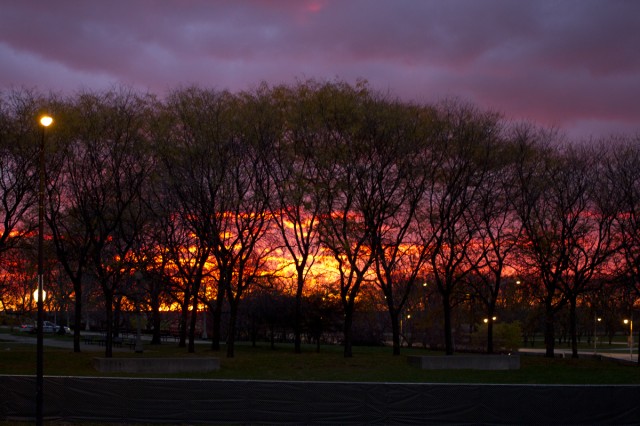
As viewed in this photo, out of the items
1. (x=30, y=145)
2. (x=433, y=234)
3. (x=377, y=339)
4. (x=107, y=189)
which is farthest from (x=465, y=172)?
(x=377, y=339)

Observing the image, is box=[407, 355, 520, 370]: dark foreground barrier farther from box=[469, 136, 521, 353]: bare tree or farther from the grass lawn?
box=[469, 136, 521, 353]: bare tree

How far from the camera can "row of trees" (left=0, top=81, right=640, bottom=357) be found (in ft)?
139

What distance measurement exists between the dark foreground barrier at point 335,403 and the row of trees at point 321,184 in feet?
63.6

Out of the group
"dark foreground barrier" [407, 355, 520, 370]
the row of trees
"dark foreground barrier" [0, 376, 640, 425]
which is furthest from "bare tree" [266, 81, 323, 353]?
"dark foreground barrier" [0, 376, 640, 425]

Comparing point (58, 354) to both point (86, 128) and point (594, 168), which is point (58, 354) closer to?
point (86, 128)

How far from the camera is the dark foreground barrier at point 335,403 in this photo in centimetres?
2044

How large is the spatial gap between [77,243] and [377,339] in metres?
37.6

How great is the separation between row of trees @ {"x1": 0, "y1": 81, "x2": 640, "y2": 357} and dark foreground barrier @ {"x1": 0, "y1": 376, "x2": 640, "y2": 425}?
1939 cm

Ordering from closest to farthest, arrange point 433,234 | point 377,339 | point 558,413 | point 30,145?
point 558,413 → point 30,145 → point 433,234 → point 377,339

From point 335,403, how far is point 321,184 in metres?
23.5

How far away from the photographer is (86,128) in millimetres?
41156

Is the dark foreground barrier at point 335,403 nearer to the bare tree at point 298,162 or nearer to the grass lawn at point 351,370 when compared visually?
the grass lawn at point 351,370

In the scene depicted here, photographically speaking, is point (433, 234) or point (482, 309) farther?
point (482, 309)

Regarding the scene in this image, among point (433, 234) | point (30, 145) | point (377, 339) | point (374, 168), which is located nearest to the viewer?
point (30, 145)
